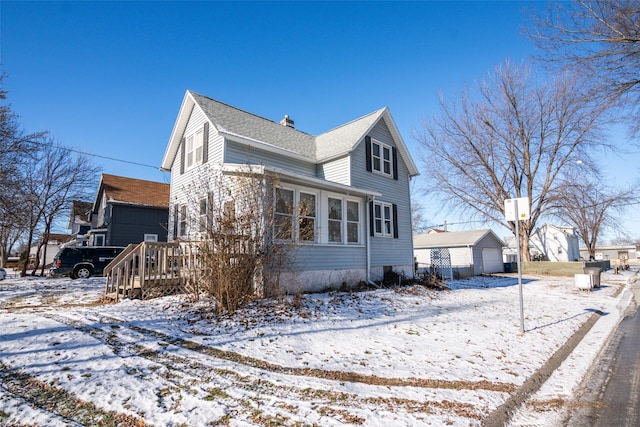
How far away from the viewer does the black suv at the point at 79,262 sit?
16438 mm

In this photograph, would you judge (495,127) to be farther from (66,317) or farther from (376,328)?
(66,317)

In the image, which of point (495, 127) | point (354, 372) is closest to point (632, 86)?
point (354, 372)

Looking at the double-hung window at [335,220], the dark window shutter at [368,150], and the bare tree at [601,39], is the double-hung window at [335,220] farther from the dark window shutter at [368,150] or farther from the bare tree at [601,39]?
the bare tree at [601,39]

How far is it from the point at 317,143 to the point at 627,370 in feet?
44.9

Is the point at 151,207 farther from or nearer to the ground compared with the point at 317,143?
nearer to the ground

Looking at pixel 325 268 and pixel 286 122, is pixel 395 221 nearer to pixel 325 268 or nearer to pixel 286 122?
pixel 325 268

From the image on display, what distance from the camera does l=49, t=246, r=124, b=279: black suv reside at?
16438mm

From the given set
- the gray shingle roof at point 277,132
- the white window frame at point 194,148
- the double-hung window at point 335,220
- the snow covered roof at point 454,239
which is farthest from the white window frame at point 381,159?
the snow covered roof at point 454,239

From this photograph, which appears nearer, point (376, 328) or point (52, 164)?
point (376, 328)

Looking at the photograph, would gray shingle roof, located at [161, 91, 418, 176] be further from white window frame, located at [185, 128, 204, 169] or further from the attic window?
white window frame, located at [185, 128, 204, 169]

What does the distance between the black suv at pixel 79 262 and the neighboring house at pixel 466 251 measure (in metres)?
21.7

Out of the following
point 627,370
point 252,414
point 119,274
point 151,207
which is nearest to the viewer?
point 252,414

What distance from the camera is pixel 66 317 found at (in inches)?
274

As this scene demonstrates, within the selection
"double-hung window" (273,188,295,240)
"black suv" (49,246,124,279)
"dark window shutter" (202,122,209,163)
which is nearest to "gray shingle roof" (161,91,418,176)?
"dark window shutter" (202,122,209,163)
